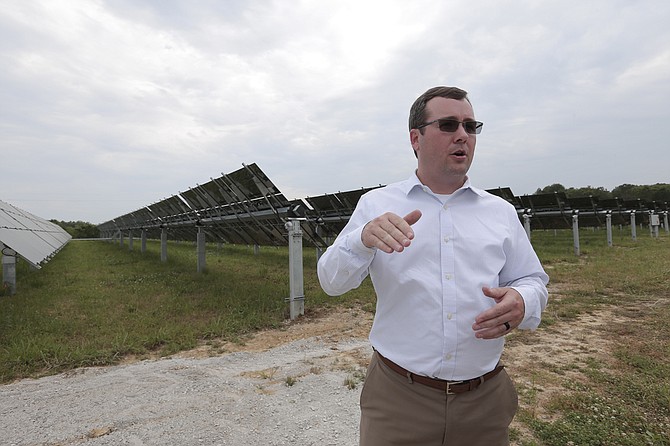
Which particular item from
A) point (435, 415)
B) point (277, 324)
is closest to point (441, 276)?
point (435, 415)

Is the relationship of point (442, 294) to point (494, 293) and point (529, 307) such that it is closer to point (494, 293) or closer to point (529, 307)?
point (494, 293)

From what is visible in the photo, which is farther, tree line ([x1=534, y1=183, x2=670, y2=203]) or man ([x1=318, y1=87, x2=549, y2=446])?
tree line ([x1=534, y1=183, x2=670, y2=203])

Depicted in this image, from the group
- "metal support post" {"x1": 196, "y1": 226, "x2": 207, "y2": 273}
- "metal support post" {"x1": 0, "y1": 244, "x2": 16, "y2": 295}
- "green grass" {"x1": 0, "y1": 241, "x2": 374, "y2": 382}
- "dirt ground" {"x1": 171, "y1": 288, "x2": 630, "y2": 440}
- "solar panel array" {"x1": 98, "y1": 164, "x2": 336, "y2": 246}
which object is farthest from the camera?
"metal support post" {"x1": 196, "y1": 226, "x2": 207, "y2": 273}

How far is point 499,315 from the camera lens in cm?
132

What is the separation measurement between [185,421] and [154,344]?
250 centimetres

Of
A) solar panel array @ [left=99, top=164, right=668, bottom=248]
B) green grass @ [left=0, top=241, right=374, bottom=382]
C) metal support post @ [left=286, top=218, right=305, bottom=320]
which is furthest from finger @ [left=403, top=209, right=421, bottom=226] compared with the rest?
solar panel array @ [left=99, top=164, right=668, bottom=248]

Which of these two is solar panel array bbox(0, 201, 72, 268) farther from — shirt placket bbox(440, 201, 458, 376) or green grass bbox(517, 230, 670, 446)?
green grass bbox(517, 230, 670, 446)

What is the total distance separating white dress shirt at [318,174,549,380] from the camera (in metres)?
1.42

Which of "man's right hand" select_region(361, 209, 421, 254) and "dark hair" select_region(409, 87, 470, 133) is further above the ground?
"dark hair" select_region(409, 87, 470, 133)

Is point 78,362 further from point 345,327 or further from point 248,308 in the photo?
point 345,327

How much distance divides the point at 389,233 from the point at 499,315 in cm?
49

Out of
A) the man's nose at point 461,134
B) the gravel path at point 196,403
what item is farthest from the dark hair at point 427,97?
the gravel path at point 196,403

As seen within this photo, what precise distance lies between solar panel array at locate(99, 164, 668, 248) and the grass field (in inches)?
58.3

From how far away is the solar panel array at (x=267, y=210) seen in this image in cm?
803
